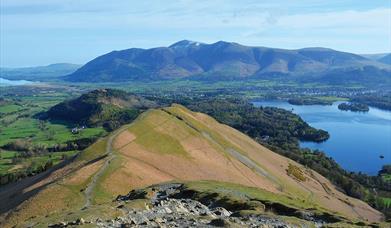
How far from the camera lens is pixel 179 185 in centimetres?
7612

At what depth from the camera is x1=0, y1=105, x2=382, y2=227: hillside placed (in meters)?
52.3

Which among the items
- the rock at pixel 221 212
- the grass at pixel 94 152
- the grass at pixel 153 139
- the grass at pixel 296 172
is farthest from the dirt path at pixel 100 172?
the grass at pixel 296 172

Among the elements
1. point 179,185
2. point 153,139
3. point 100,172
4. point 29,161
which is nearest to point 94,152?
point 153,139

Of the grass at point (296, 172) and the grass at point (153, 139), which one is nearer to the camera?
the grass at point (153, 139)

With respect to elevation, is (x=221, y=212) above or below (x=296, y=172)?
above

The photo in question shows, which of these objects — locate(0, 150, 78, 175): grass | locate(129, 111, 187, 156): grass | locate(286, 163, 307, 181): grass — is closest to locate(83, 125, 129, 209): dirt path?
locate(129, 111, 187, 156): grass

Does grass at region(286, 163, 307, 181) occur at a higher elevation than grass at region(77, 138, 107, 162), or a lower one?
lower

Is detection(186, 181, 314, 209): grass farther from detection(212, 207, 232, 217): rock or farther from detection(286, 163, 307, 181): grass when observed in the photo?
detection(286, 163, 307, 181): grass

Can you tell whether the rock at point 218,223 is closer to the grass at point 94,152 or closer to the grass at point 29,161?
the grass at point 94,152

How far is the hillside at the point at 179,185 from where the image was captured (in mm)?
52344

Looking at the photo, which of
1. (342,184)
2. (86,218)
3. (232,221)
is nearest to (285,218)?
(232,221)

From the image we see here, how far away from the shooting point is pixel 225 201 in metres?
60.7

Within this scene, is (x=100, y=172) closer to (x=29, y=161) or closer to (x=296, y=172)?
(x=296, y=172)

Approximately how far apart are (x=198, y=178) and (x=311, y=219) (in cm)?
4264
